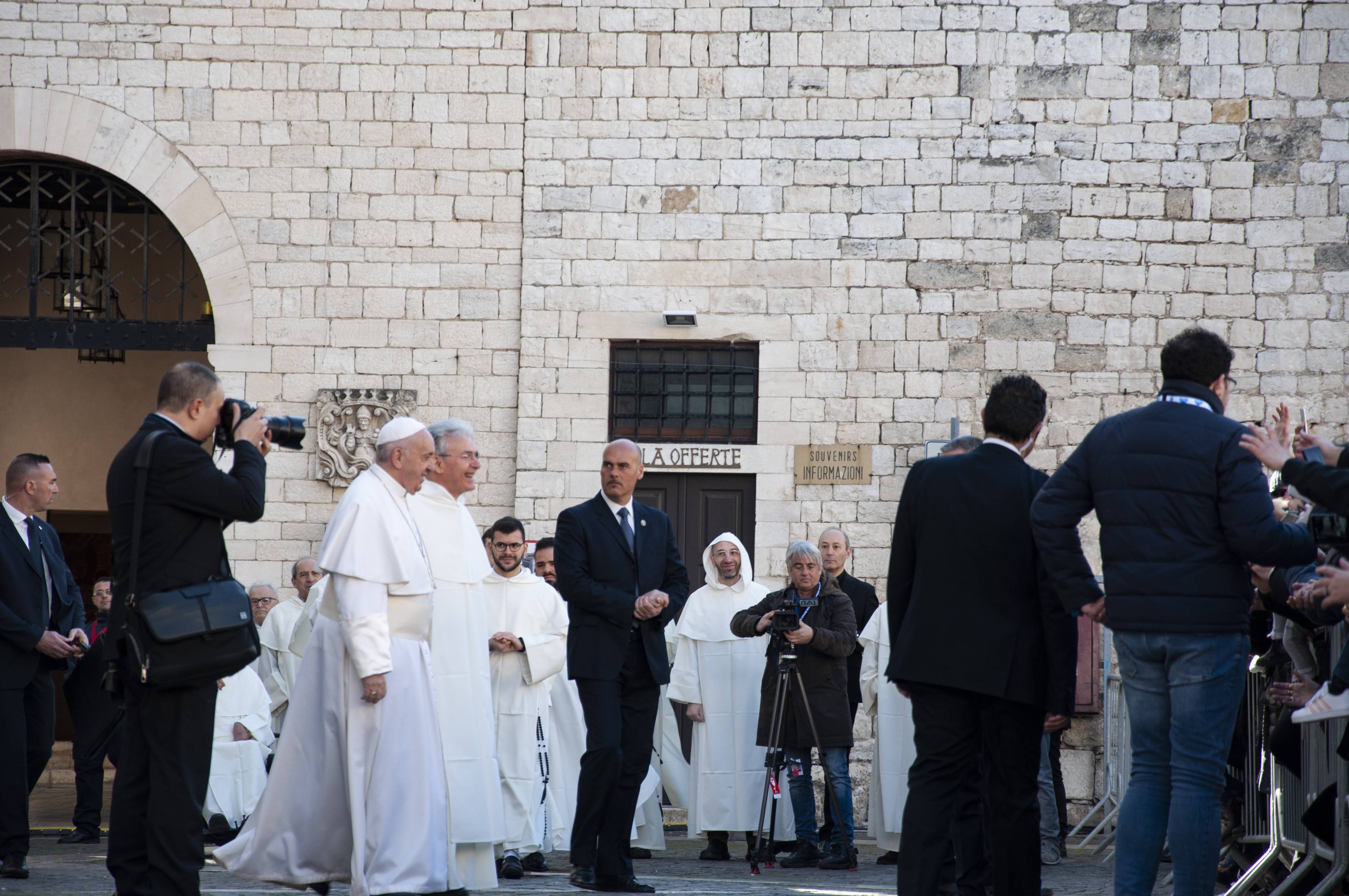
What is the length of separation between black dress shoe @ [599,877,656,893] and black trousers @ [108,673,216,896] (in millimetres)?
2179

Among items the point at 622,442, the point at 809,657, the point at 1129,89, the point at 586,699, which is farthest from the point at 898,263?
the point at 586,699

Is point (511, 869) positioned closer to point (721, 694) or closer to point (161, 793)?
point (721, 694)

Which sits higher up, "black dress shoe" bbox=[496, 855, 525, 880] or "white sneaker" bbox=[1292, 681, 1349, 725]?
"white sneaker" bbox=[1292, 681, 1349, 725]

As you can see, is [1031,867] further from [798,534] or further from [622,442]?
[798,534]

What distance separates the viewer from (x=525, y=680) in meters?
8.31

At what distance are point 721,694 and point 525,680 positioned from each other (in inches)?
67.5

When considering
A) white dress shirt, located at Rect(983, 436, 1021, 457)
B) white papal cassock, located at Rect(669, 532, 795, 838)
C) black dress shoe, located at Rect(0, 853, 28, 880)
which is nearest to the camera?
white dress shirt, located at Rect(983, 436, 1021, 457)

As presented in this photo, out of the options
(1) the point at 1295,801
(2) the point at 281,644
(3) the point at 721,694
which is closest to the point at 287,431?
(1) the point at 1295,801

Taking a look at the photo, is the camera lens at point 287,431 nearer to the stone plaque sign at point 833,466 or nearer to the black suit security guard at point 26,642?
the black suit security guard at point 26,642

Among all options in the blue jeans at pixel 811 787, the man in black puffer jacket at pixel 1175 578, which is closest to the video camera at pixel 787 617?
the blue jeans at pixel 811 787

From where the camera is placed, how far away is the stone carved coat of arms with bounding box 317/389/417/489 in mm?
11727

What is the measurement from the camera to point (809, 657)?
874 cm

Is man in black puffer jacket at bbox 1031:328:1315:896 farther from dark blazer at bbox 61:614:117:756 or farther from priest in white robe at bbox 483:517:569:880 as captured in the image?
dark blazer at bbox 61:614:117:756

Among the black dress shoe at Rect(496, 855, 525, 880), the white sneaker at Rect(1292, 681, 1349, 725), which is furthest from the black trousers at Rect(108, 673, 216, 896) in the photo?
the white sneaker at Rect(1292, 681, 1349, 725)
